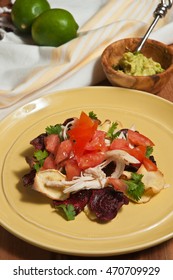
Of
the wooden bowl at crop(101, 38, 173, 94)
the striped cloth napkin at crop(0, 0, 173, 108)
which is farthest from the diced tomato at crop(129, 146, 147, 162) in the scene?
the striped cloth napkin at crop(0, 0, 173, 108)

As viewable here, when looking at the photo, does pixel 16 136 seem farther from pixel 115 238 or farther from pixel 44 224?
pixel 115 238

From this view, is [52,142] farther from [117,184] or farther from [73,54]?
[73,54]

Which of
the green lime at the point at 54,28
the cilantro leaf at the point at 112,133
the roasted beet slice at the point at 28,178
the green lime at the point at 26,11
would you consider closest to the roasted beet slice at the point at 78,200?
the roasted beet slice at the point at 28,178

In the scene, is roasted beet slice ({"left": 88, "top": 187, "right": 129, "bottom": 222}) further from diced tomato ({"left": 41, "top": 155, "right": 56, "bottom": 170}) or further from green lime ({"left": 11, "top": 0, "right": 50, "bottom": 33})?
green lime ({"left": 11, "top": 0, "right": 50, "bottom": 33})

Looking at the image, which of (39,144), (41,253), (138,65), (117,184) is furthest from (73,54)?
(41,253)

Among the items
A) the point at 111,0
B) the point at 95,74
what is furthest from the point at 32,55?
the point at 111,0
